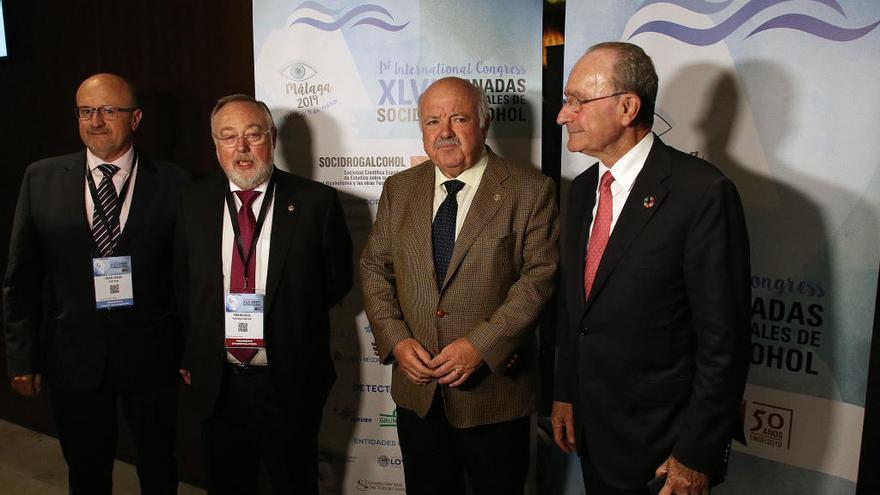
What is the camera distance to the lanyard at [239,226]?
2.19 m

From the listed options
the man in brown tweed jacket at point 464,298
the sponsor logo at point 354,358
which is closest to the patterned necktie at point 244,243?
the man in brown tweed jacket at point 464,298

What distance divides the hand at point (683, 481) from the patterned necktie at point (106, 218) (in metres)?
2.09

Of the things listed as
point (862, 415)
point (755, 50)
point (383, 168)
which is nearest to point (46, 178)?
point (383, 168)

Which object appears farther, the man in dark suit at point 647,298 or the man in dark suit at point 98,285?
the man in dark suit at point 98,285

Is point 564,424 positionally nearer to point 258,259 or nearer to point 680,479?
point 680,479

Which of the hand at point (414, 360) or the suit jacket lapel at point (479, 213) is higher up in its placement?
the suit jacket lapel at point (479, 213)

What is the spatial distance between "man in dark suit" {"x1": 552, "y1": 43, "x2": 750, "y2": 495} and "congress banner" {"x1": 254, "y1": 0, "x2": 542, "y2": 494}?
0.92 metres

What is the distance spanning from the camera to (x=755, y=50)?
2119 mm

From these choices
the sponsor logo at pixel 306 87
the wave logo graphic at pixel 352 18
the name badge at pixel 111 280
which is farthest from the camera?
the sponsor logo at pixel 306 87

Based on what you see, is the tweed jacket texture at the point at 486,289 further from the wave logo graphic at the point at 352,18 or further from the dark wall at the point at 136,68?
the dark wall at the point at 136,68

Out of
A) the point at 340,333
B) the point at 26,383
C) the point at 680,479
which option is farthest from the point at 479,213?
the point at 26,383

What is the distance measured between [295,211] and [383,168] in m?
0.66

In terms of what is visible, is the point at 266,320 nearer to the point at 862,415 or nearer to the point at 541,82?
the point at 541,82

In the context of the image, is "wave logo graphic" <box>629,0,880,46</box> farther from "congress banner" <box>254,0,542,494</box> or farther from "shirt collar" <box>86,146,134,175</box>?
"shirt collar" <box>86,146,134,175</box>
